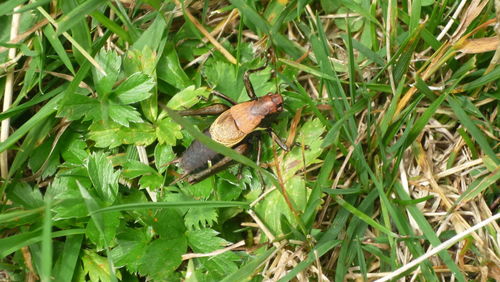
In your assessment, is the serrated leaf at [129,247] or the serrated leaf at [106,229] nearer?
the serrated leaf at [106,229]

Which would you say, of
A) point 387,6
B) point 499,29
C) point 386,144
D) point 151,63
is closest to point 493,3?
point 499,29

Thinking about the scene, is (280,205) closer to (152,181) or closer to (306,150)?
(306,150)

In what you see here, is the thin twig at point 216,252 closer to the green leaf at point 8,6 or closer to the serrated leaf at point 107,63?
the serrated leaf at point 107,63

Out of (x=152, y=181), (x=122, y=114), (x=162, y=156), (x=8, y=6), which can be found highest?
(x=8, y=6)

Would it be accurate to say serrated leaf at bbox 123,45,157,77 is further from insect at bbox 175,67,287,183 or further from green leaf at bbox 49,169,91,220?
green leaf at bbox 49,169,91,220

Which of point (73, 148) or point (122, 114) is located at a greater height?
point (122, 114)

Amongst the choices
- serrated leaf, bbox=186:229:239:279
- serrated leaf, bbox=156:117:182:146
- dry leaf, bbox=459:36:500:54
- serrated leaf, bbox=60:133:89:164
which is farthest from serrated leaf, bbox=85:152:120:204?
dry leaf, bbox=459:36:500:54

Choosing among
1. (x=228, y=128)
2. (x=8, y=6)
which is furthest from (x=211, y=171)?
(x=8, y=6)

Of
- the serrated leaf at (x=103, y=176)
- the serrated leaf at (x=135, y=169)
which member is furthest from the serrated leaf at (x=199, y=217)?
the serrated leaf at (x=103, y=176)
